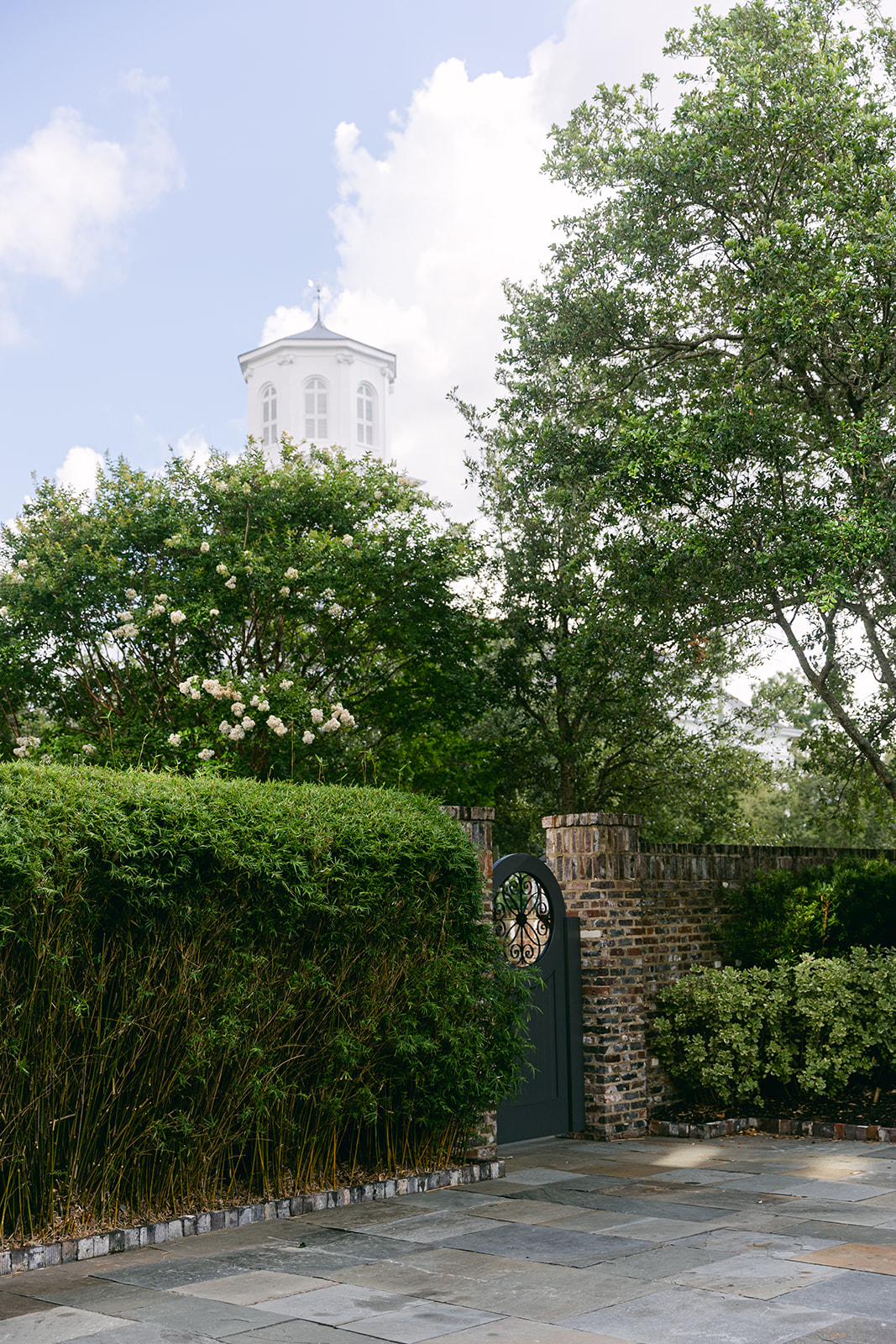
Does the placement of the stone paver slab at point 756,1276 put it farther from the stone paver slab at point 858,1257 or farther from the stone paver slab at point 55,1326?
the stone paver slab at point 55,1326

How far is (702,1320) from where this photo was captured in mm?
4121

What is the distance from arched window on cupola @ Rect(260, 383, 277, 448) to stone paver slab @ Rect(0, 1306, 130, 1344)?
226 feet

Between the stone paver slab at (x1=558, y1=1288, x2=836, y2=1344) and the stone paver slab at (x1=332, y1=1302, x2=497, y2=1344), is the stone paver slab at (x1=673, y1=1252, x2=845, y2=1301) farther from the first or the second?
the stone paver slab at (x1=332, y1=1302, x2=497, y2=1344)

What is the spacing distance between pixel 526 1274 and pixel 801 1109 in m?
4.85

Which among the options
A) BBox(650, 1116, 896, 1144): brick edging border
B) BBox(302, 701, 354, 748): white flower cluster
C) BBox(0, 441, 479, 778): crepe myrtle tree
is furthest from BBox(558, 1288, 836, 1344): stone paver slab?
BBox(0, 441, 479, 778): crepe myrtle tree

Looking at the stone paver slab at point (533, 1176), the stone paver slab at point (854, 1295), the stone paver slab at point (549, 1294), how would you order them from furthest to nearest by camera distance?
the stone paver slab at point (533, 1176) < the stone paver slab at point (549, 1294) < the stone paver slab at point (854, 1295)

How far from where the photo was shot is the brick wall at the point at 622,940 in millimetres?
8703

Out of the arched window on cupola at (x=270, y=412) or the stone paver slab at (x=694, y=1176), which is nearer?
the stone paver slab at (x=694, y=1176)

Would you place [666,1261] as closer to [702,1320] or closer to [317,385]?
[702,1320]

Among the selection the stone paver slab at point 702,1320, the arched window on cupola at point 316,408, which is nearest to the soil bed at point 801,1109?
the stone paver slab at point 702,1320

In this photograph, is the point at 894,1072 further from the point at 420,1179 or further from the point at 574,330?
the point at 574,330

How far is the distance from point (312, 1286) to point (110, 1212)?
1269mm

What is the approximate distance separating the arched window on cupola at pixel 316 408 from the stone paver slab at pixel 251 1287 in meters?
67.3

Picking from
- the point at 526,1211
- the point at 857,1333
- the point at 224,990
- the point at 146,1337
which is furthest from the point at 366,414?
the point at 857,1333
